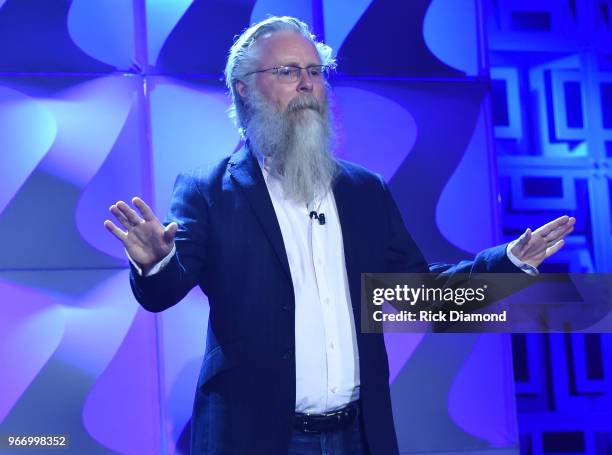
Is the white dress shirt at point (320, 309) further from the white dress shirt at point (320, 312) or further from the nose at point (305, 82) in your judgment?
the nose at point (305, 82)

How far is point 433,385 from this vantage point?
3.08 metres

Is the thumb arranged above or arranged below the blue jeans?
above

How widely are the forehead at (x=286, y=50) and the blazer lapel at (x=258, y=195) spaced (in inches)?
11.2

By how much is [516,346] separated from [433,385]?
0.49 meters

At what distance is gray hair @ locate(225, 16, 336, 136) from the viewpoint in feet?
7.70

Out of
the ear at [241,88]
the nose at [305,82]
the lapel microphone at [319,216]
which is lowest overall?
the lapel microphone at [319,216]

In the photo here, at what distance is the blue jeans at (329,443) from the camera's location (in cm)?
193

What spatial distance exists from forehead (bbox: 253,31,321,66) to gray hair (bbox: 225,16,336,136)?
2 cm

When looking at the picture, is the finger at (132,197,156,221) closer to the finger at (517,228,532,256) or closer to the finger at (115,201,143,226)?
the finger at (115,201,143,226)

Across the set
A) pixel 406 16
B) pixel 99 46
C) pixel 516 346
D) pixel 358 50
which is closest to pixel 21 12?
pixel 99 46

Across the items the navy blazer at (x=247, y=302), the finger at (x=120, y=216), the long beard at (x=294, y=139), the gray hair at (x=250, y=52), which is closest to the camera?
the finger at (x=120, y=216)

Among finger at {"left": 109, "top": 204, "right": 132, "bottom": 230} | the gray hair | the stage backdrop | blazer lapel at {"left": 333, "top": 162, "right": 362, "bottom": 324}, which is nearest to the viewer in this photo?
finger at {"left": 109, "top": 204, "right": 132, "bottom": 230}

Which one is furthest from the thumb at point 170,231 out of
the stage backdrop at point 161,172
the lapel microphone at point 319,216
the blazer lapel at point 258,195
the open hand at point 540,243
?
the stage backdrop at point 161,172

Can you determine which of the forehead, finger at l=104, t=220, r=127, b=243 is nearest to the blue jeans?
finger at l=104, t=220, r=127, b=243
